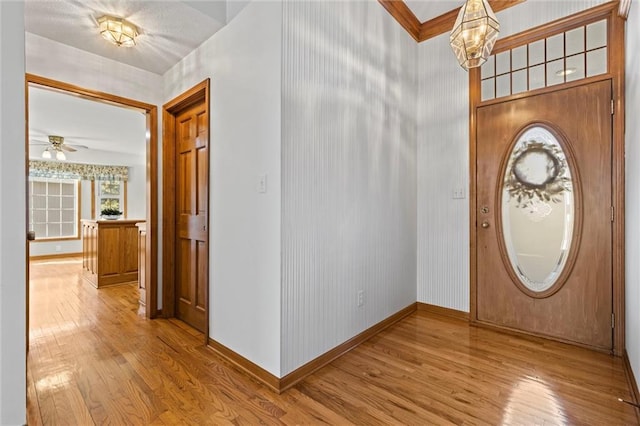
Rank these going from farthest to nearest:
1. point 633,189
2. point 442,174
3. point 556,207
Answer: point 442,174 < point 556,207 < point 633,189

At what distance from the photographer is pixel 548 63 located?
2604 millimetres

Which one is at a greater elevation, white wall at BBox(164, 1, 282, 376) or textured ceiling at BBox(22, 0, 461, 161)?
textured ceiling at BBox(22, 0, 461, 161)

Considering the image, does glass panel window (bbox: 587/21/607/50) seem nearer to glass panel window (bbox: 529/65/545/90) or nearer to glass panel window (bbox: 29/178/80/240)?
glass panel window (bbox: 529/65/545/90)

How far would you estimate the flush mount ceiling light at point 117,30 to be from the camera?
226cm

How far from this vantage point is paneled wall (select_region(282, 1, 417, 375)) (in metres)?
1.95

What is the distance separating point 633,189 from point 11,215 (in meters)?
2.84

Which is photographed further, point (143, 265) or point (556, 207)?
point (143, 265)

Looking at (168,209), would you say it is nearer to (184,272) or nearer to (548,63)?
(184,272)

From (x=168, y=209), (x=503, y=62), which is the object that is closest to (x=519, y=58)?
(x=503, y=62)

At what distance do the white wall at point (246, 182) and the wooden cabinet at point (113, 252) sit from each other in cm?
259

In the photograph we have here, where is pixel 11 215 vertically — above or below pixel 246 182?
below

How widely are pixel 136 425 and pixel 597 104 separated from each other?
3.72 m

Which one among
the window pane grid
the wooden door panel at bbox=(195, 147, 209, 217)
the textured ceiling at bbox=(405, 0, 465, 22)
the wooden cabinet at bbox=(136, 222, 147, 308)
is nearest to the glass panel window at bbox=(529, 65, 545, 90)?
the window pane grid

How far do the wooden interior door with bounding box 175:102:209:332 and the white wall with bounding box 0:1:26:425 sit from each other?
214 cm
